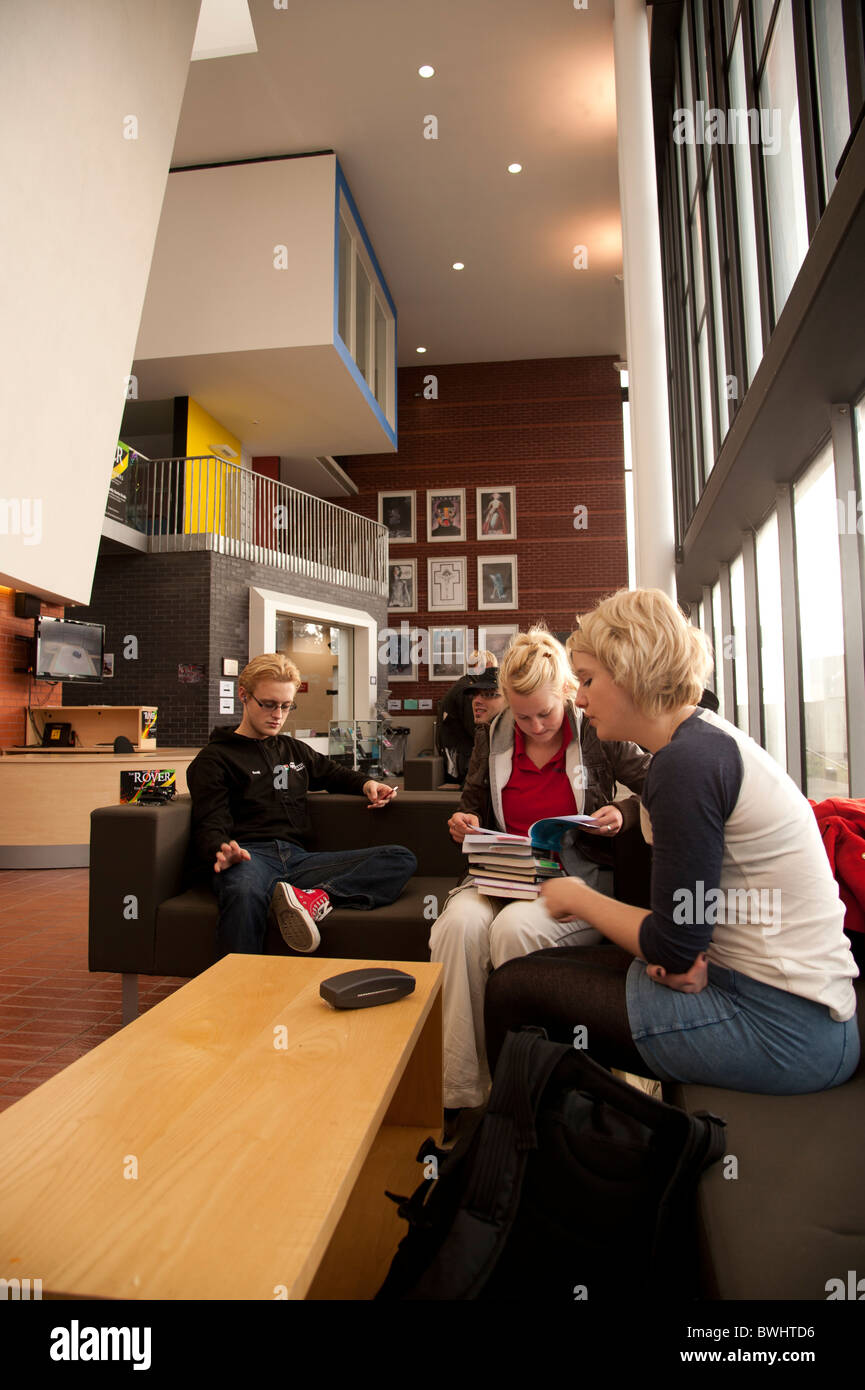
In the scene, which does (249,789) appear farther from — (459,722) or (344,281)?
(344,281)

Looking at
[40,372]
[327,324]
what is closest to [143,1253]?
[40,372]

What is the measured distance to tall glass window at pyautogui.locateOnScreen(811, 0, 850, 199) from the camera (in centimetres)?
287

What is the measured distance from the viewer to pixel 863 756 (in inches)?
127

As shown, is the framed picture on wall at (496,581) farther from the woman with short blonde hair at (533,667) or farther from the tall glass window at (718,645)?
the woman with short blonde hair at (533,667)

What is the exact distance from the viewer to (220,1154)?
107 centimetres

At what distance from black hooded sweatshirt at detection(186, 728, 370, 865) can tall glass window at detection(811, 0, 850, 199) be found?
310 cm

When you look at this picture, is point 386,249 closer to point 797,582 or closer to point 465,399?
point 465,399

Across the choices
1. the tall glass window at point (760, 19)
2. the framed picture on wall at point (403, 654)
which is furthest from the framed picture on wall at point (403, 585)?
the tall glass window at point (760, 19)

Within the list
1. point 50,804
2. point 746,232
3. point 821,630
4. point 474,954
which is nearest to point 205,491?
point 50,804

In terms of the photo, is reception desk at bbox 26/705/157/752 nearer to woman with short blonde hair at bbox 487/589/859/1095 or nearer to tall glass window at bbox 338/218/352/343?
tall glass window at bbox 338/218/352/343

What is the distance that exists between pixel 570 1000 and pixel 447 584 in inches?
546

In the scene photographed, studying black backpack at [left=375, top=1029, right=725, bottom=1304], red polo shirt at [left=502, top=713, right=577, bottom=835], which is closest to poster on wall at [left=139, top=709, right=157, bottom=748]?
red polo shirt at [left=502, top=713, right=577, bottom=835]

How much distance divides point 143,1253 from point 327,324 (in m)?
9.89

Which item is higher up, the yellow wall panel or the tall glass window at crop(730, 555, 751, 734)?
the yellow wall panel
